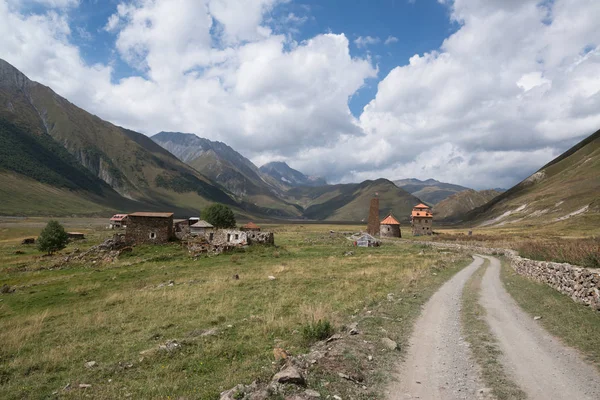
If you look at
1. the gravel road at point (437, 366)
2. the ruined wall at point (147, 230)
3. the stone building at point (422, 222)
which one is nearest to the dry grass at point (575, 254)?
the gravel road at point (437, 366)

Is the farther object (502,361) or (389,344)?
(389,344)

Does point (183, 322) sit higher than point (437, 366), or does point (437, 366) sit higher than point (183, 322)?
point (437, 366)

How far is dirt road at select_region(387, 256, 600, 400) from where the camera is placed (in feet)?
25.3

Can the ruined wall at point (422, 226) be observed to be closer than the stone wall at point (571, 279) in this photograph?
No

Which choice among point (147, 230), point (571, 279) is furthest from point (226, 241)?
point (571, 279)

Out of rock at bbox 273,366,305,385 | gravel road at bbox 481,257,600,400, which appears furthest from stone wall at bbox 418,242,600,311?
rock at bbox 273,366,305,385

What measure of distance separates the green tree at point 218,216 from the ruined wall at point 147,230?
121 ft

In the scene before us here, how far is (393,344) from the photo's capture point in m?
10.6

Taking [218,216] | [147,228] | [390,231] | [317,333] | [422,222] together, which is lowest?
[390,231]

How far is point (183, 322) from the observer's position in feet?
51.9

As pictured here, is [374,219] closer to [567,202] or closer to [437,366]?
[437,366]

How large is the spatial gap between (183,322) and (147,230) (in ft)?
122

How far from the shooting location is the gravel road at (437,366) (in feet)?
25.3

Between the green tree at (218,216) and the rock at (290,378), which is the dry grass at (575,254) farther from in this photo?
the green tree at (218,216)
